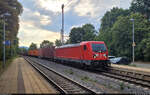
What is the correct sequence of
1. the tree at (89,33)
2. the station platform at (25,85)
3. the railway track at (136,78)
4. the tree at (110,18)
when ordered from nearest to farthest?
the station platform at (25,85)
the railway track at (136,78)
the tree at (110,18)
the tree at (89,33)

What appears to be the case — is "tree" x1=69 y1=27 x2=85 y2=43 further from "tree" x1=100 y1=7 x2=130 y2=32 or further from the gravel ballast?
the gravel ballast

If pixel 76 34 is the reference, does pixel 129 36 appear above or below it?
below

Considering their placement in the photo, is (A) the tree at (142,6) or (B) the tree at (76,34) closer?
(A) the tree at (142,6)

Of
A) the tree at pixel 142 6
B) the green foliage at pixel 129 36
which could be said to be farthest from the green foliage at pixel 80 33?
the green foliage at pixel 129 36

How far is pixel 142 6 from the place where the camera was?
50.3 metres

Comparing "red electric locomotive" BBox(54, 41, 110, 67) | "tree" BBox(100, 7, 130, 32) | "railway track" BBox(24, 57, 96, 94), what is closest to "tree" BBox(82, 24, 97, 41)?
"tree" BBox(100, 7, 130, 32)

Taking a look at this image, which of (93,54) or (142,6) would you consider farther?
(142,6)

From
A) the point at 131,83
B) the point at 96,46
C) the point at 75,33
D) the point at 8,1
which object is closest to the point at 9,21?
the point at 8,1

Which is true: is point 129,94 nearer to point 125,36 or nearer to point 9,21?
point 9,21

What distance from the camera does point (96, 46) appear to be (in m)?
16.5

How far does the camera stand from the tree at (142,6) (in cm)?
4920

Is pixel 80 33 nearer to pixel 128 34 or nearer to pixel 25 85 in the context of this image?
pixel 128 34

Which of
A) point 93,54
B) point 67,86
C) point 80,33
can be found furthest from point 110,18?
point 67,86

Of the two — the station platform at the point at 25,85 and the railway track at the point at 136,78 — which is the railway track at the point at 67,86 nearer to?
the station platform at the point at 25,85
